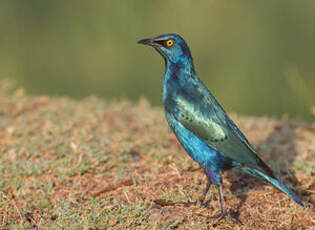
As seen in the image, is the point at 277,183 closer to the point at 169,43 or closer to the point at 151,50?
the point at 169,43

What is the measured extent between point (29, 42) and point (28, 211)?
5965 millimetres

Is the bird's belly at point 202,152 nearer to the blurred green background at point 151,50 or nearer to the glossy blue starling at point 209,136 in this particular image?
the glossy blue starling at point 209,136

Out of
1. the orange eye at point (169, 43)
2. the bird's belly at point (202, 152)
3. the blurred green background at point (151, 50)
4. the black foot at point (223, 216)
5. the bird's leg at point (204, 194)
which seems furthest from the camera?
the blurred green background at point (151, 50)

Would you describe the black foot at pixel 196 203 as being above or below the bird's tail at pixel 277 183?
below

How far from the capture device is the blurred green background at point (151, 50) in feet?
26.7

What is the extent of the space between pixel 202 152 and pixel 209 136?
0.14 metres

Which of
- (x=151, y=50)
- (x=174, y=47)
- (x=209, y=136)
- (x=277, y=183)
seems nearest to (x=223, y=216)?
(x=277, y=183)

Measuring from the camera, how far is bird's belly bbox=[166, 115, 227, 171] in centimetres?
395

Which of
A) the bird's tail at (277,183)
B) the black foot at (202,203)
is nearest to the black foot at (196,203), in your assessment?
the black foot at (202,203)

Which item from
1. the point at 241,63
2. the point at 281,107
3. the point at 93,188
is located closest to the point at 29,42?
the point at 241,63

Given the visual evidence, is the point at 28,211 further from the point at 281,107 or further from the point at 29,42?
the point at 29,42

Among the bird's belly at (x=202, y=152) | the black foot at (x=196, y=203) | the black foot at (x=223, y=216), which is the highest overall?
the bird's belly at (x=202, y=152)

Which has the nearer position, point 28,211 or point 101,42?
point 28,211

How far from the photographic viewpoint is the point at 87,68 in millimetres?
8961
